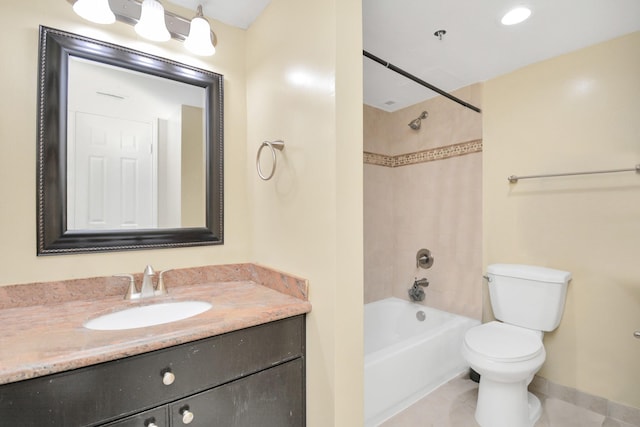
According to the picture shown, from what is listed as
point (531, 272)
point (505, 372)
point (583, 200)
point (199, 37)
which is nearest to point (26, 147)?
point (199, 37)

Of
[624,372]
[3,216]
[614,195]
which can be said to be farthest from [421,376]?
[3,216]

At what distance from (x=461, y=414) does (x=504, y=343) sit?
51cm

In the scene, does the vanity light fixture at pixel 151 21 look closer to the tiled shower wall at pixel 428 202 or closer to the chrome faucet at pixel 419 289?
the tiled shower wall at pixel 428 202

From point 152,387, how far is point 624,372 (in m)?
2.40

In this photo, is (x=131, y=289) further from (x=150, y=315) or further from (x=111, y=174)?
(x=111, y=174)

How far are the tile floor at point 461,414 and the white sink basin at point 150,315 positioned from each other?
127cm

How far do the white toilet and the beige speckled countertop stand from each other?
1130mm

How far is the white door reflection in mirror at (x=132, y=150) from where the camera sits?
127 centimetres

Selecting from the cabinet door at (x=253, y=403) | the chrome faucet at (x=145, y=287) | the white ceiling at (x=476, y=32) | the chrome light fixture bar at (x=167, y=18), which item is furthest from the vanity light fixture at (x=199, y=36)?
the cabinet door at (x=253, y=403)

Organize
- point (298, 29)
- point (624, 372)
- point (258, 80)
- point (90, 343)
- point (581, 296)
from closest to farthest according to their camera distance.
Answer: point (90, 343), point (298, 29), point (258, 80), point (624, 372), point (581, 296)

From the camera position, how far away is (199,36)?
4.68ft

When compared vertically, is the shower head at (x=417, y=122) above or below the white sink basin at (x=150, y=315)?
above

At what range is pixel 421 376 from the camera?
1.95 m

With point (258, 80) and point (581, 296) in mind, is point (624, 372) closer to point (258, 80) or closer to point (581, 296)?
point (581, 296)
